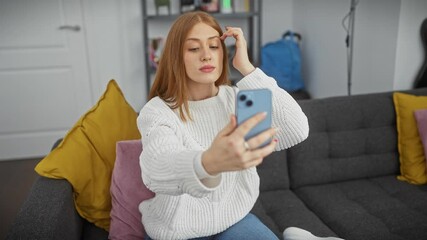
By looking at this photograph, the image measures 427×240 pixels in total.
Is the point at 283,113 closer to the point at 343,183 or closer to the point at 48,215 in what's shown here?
the point at 48,215

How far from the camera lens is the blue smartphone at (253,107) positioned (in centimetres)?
68

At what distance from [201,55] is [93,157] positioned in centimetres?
63

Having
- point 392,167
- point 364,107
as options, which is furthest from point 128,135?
point 392,167

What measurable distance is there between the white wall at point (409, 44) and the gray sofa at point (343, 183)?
14.6 inches

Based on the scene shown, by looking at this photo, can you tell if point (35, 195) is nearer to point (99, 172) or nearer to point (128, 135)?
point (99, 172)

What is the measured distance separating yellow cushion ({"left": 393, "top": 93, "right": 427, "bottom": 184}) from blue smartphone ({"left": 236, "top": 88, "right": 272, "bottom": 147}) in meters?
1.29

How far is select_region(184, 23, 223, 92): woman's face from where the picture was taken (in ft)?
3.27

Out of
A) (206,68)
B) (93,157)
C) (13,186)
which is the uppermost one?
(206,68)

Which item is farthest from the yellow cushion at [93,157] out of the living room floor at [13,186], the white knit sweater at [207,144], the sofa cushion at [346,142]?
the living room floor at [13,186]

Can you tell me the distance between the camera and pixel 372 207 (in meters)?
1.51

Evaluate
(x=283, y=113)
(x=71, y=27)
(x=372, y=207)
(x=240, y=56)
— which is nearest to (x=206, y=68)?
(x=240, y=56)

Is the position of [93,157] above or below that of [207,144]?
below

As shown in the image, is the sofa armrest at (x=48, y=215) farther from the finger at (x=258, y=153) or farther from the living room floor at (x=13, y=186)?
the living room floor at (x=13, y=186)

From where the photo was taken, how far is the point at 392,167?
1791 mm
